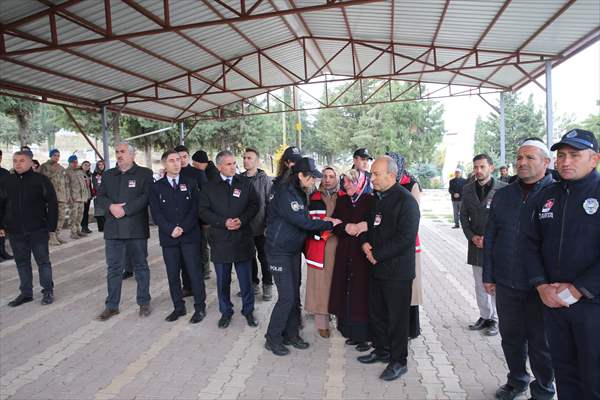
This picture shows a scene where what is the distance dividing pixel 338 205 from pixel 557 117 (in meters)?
51.4

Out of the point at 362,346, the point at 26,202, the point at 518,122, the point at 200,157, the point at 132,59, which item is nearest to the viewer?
the point at 362,346

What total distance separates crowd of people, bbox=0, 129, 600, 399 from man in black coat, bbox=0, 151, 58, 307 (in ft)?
0.05

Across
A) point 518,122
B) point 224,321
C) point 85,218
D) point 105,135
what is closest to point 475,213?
point 224,321

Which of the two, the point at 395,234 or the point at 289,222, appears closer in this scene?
the point at 395,234

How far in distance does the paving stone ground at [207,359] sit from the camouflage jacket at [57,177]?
452cm

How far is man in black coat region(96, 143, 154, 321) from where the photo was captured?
451 centimetres

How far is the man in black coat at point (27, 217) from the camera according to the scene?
5000mm

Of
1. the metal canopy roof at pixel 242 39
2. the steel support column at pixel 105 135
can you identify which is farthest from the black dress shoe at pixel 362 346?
the steel support column at pixel 105 135

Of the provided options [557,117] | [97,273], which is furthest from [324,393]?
[557,117]

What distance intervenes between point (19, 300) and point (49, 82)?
23.0 feet

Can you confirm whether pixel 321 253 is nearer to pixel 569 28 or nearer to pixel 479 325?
pixel 479 325

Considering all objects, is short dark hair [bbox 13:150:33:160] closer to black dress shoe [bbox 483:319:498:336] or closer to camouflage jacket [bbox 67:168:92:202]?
camouflage jacket [bbox 67:168:92:202]

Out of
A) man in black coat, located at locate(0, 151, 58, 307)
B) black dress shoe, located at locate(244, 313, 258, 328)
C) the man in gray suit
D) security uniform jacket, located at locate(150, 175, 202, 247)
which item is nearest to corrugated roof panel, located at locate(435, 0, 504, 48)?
the man in gray suit

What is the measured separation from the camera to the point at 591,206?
6.94 ft
